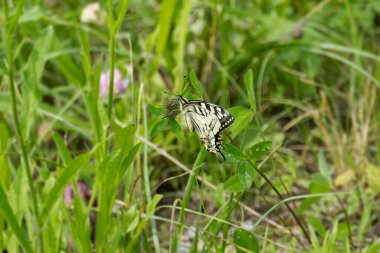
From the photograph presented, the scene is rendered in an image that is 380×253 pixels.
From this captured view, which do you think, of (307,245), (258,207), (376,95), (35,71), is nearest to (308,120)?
(376,95)

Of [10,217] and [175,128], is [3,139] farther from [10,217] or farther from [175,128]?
[175,128]

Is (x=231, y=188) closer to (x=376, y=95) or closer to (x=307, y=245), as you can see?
(x=307, y=245)

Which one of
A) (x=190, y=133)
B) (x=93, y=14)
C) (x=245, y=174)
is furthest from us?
(x=93, y=14)

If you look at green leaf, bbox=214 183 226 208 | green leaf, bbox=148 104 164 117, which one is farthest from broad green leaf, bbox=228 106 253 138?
green leaf, bbox=214 183 226 208

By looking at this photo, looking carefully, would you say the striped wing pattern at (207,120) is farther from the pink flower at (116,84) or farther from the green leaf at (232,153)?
the pink flower at (116,84)

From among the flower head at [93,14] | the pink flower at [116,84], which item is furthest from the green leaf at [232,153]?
the flower head at [93,14]

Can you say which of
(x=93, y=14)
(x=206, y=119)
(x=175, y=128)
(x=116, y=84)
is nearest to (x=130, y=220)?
(x=175, y=128)
